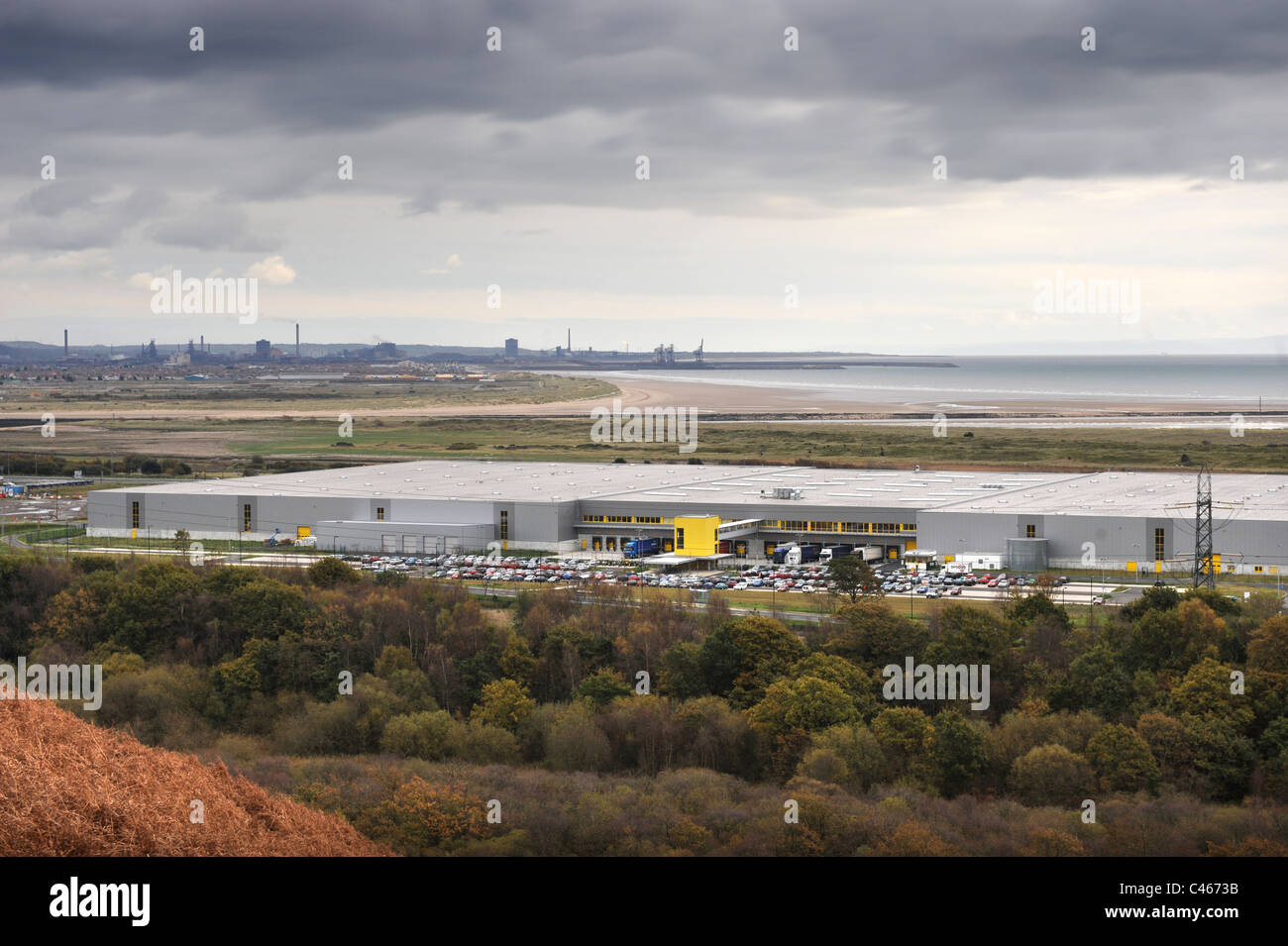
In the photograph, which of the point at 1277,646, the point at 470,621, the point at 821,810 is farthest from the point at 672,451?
the point at 821,810

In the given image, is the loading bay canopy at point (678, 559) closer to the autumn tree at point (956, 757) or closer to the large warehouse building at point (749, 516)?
the large warehouse building at point (749, 516)

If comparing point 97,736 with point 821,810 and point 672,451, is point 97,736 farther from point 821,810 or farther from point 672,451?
point 672,451

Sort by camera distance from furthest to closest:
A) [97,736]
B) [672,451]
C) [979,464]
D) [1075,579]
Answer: [672,451], [979,464], [1075,579], [97,736]

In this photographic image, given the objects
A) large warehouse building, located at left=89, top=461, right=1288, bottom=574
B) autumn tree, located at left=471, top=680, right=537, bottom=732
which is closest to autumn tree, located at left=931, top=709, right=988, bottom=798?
autumn tree, located at left=471, top=680, right=537, bottom=732

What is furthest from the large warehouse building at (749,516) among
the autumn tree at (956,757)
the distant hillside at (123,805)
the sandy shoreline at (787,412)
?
the sandy shoreline at (787,412)

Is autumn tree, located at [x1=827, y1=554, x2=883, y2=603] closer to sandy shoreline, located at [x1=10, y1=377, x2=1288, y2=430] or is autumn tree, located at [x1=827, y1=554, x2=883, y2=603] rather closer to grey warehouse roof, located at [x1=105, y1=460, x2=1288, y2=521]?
grey warehouse roof, located at [x1=105, y1=460, x2=1288, y2=521]
